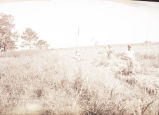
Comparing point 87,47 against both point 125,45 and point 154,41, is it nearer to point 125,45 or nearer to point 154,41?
point 125,45

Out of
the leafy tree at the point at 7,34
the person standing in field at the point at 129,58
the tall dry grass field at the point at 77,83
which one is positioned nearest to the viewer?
the tall dry grass field at the point at 77,83

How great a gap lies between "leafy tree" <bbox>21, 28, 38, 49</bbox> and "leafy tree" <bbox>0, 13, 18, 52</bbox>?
105mm

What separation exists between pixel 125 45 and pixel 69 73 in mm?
930

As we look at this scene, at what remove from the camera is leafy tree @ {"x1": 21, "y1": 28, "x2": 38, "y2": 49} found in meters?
1.58

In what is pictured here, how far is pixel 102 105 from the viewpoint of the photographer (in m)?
1.40

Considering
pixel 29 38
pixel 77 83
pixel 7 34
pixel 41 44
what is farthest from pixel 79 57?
pixel 7 34

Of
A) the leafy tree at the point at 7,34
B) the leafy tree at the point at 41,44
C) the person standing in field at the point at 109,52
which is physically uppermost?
the leafy tree at the point at 7,34

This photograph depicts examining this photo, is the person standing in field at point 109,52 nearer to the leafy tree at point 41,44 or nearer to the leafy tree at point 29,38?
the leafy tree at point 41,44

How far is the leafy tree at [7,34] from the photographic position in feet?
5.09

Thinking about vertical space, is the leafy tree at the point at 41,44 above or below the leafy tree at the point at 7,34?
below

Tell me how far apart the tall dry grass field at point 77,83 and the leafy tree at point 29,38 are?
0.33 feet

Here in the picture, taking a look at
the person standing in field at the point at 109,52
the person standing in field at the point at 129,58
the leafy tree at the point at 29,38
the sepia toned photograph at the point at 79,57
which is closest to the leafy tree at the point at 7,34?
the sepia toned photograph at the point at 79,57

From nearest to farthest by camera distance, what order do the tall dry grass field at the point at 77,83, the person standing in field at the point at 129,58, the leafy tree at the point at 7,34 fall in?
the tall dry grass field at the point at 77,83 → the leafy tree at the point at 7,34 → the person standing in field at the point at 129,58

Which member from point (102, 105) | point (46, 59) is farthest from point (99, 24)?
point (102, 105)
